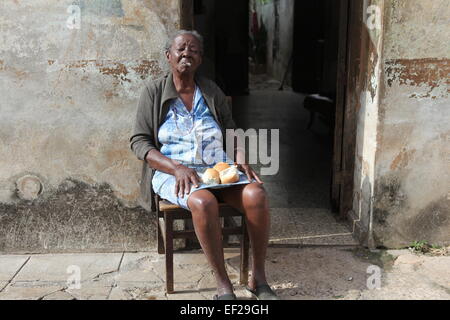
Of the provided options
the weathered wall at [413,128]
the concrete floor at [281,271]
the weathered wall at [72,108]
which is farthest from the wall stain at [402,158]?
the weathered wall at [72,108]

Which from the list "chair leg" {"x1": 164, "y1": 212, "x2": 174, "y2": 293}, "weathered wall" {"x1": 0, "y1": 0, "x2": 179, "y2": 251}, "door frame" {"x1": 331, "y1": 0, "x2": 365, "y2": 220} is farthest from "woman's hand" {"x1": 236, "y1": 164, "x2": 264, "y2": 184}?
"door frame" {"x1": 331, "y1": 0, "x2": 365, "y2": 220}

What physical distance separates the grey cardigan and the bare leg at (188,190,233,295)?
1.70 ft

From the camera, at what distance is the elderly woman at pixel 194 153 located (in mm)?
3109

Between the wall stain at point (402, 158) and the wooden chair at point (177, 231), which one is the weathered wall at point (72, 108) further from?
the wall stain at point (402, 158)

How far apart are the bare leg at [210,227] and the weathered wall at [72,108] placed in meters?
0.96

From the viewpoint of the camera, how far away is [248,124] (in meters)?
8.86

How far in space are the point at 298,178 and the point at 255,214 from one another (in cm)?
276

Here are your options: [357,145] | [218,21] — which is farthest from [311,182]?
[218,21]

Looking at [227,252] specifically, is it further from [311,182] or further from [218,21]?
[218,21]

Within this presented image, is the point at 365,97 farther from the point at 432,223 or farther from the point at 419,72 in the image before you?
the point at 432,223

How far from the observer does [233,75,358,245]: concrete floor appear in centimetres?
433

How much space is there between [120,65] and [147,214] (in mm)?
1094

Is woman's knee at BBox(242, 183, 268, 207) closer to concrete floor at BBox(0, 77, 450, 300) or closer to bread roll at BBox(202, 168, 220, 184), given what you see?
bread roll at BBox(202, 168, 220, 184)

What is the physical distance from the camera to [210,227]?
3059 millimetres
